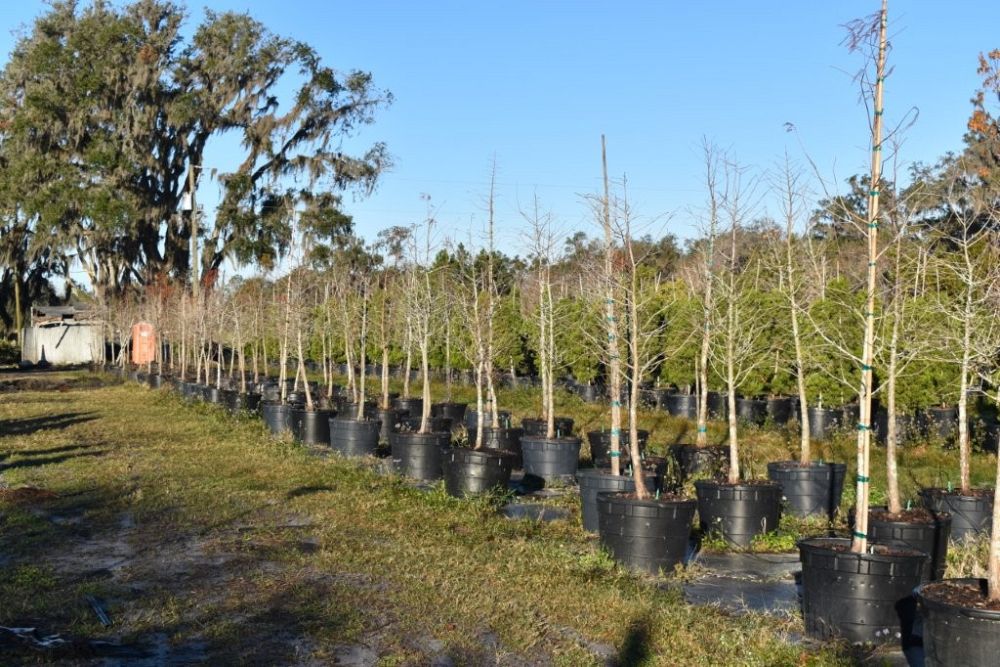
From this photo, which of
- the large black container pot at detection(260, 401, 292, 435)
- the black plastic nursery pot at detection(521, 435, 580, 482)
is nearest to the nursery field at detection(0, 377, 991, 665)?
the black plastic nursery pot at detection(521, 435, 580, 482)

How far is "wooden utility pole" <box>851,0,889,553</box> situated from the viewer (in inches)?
241

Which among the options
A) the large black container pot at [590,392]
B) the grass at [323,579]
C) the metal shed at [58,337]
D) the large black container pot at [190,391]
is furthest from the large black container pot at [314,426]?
the metal shed at [58,337]

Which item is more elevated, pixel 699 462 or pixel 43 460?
pixel 699 462

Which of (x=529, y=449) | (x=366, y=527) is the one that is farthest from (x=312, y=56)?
(x=366, y=527)

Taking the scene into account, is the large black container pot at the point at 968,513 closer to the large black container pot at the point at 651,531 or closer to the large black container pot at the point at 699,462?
the large black container pot at the point at 651,531

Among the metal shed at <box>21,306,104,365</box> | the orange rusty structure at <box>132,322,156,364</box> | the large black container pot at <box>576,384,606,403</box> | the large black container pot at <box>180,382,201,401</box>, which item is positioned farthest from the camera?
the metal shed at <box>21,306,104,365</box>

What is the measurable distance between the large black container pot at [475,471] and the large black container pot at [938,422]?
776cm

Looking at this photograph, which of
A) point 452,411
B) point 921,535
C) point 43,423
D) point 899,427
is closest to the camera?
point 921,535

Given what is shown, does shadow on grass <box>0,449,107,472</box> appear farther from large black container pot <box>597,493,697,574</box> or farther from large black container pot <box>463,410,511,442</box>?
large black container pot <box>597,493,697,574</box>

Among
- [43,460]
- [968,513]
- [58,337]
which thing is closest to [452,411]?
[43,460]

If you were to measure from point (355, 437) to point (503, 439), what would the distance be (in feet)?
7.27

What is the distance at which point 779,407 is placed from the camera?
1902 centimetres

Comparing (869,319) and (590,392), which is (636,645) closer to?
(869,319)

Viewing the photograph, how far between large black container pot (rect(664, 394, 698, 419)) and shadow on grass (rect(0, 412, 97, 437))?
435 inches
